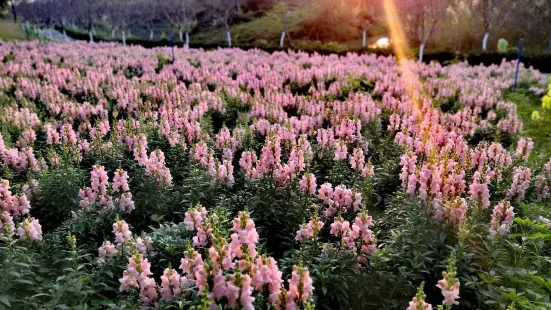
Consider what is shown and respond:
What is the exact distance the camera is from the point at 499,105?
15.4 meters

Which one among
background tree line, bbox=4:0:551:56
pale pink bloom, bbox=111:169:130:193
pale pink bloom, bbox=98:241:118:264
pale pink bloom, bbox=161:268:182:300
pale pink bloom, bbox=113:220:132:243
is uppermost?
background tree line, bbox=4:0:551:56

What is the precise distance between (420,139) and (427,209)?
11.6 ft

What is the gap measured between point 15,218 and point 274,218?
3953 millimetres

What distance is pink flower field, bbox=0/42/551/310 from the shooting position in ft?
15.5

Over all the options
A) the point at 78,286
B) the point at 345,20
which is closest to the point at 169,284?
the point at 78,286

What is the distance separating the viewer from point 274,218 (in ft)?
23.2

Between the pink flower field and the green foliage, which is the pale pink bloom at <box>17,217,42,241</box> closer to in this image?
the pink flower field

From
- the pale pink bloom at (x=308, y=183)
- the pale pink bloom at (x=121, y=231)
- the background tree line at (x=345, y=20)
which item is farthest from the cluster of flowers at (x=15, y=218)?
the background tree line at (x=345, y=20)

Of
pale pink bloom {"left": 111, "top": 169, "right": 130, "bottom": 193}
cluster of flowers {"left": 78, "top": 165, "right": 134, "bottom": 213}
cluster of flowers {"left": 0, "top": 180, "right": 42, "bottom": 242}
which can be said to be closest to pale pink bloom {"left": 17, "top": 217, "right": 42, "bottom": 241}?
cluster of flowers {"left": 0, "top": 180, "right": 42, "bottom": 242}

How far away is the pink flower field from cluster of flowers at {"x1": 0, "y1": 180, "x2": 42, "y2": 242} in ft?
0.07

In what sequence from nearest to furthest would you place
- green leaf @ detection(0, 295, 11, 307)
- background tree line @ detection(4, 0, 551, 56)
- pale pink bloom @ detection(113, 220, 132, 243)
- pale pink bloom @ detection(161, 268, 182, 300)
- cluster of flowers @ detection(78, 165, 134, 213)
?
pale pink bloom @ detection(161, 268, 182, 300)
green leaf @ detection(0, 295, 11, 307)
pale pink bloom @ detection(113, 220, 132, 243)
cluster of flowers @ detection(78, 165, 134, 213)
background tree line @ detection(4, 0, 551, 56)

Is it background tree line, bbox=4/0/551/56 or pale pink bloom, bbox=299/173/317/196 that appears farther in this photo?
background tree line, bbox=4/0/551/56

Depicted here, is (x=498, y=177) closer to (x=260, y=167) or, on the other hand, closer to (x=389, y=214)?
(x=389, y=214)

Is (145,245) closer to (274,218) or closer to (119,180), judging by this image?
(119,180)
